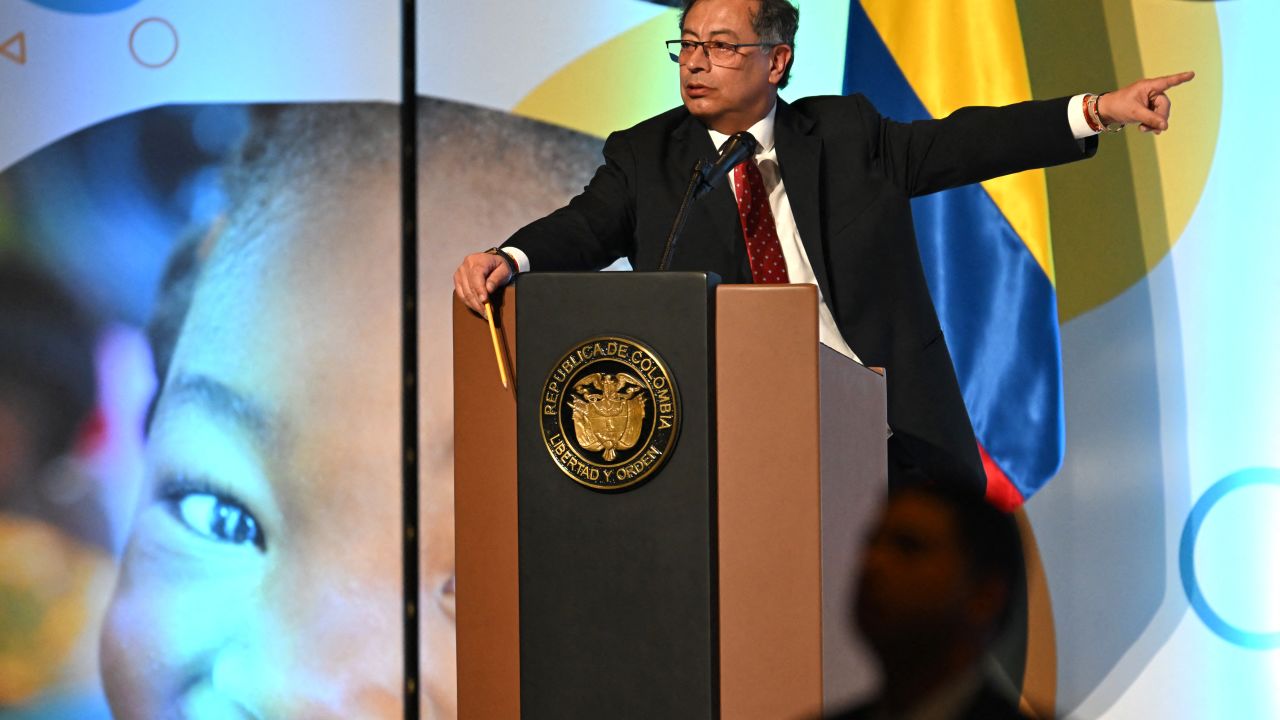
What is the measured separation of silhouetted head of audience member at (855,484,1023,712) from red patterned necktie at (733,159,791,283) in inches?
50.9

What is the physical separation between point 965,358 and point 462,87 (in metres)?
1.48

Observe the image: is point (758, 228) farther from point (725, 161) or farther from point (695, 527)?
point (695, 527)

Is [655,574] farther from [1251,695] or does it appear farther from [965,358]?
[1251,695]

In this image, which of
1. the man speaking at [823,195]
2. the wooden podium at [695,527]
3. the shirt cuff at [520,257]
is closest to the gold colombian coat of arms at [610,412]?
the wooden podium at [695,527]

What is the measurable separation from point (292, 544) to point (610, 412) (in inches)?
81.6

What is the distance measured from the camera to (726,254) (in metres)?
2.23

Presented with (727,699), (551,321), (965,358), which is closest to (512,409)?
(551,321)

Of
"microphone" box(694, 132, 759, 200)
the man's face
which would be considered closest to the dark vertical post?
the man's face

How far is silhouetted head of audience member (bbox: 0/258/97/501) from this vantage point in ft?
11.3

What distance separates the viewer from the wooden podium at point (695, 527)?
157 centimetres

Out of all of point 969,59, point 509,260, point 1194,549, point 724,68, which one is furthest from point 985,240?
point 509,260

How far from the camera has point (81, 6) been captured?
352 centimetres

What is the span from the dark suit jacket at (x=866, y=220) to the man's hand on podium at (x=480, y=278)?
0.42m

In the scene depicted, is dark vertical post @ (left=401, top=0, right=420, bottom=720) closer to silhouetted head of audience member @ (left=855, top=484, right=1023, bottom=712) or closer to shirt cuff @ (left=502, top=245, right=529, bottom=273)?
shirt cuff @ (left=502, top=245, right=529, bottom=273)
